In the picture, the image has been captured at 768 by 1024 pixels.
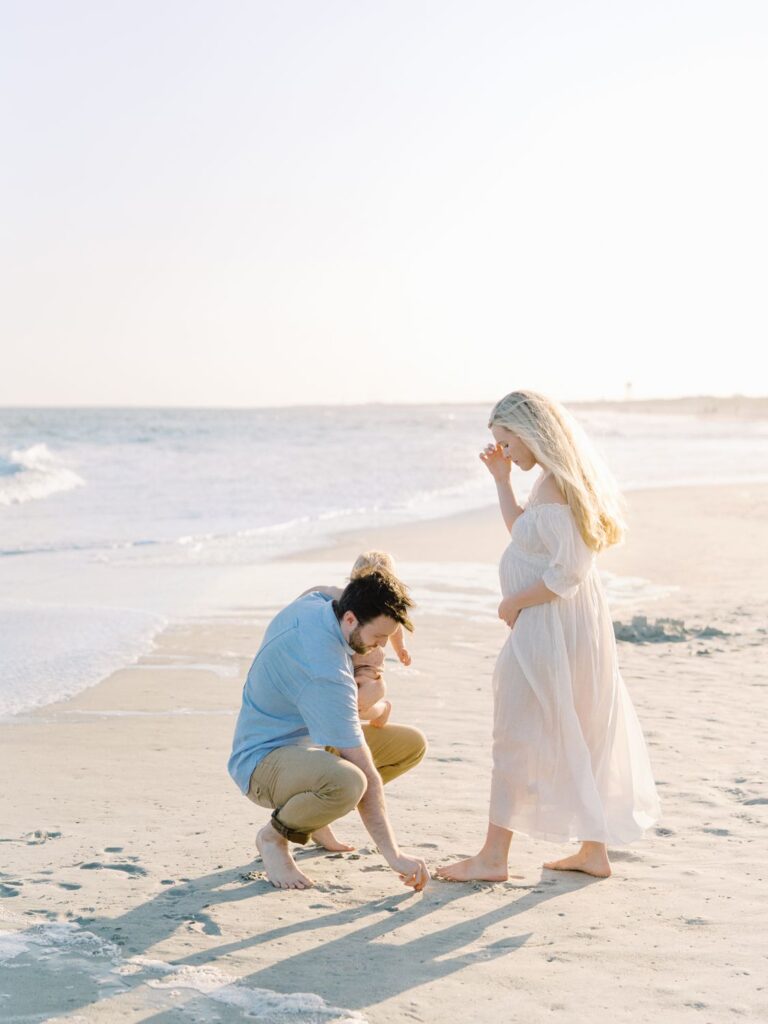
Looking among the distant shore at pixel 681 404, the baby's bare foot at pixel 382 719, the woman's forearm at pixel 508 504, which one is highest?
the distant shore at pixel 681 404

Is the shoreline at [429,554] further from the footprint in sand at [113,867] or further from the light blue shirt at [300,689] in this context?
the light blue shirt at [300,689]

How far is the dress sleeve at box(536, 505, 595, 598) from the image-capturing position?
410cm

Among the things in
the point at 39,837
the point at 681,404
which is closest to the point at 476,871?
the point at 39,837

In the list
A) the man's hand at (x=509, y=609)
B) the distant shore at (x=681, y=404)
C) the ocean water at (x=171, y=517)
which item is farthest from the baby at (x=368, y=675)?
the distant shore at (x=681, y=404)

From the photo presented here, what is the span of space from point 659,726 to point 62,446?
4445cm

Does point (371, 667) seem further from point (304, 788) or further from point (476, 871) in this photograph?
point (476, 871)

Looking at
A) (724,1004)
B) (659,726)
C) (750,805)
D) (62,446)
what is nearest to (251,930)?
(724,1004)

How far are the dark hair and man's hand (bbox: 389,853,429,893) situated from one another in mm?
755

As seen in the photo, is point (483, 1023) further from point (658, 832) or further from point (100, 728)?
point (100, 728)

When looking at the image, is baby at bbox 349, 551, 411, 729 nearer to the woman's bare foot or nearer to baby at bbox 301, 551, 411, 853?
baby at bbox 301, 551, 411, 853

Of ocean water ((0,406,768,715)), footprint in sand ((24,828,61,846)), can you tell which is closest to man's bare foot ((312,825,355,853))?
footprint in sand ((24,828,61,846))

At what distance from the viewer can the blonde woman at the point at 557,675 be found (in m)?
4.12

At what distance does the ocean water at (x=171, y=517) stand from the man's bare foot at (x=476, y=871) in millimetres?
3269

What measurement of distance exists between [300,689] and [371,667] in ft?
1.20
